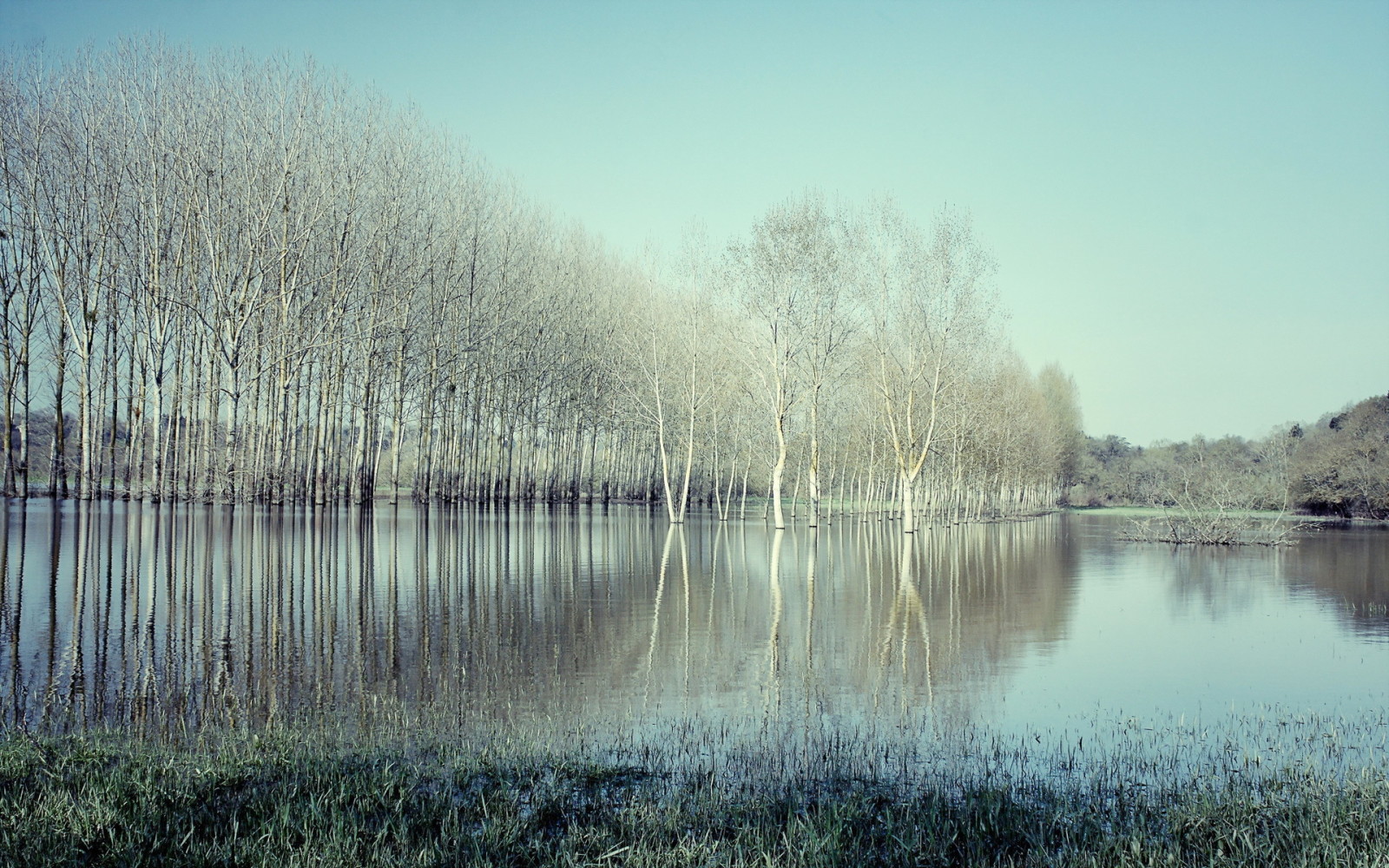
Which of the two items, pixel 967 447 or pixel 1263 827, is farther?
pixel 967 447

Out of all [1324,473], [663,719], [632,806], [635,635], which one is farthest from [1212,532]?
[1324,473]

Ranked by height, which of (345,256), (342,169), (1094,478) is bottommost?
(1094,478)

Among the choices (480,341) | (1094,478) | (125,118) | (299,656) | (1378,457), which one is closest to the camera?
(299,656)

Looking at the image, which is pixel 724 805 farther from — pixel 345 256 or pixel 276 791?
pixel 345 256

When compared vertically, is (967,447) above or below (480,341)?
below

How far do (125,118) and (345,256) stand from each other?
10.4 meters

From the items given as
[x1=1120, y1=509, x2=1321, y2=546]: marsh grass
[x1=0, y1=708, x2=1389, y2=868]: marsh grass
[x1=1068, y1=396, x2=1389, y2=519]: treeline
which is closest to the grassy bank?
[x1=0, y1=708, x2=1389, y2=868]: marsh grass

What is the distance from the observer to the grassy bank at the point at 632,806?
4625mm

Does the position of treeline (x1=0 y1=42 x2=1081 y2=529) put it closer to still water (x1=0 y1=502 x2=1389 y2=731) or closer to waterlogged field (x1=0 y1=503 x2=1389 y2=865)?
still water (x1=0 y1=502 x2=1389 y2=731)

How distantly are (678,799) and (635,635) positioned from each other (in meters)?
6.93

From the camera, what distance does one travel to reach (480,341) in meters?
50.5

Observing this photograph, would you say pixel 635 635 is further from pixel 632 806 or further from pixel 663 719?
pixel 632 806

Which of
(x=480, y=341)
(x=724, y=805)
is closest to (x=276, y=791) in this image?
(x=724, y=805)

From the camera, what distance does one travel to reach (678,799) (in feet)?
18.6
